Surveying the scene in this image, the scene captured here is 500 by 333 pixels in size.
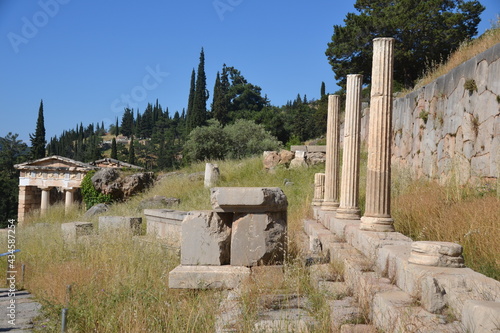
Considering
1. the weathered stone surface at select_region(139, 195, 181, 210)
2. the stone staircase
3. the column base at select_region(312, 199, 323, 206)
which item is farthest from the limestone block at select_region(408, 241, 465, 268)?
the weathered stone surface at select_region(139, 195, 181, 210)

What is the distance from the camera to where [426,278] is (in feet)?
10.2

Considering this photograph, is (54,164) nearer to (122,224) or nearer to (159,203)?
(159,203)

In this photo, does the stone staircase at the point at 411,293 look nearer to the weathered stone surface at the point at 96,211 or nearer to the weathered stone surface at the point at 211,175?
the weathered stone surface at the point at 211,175

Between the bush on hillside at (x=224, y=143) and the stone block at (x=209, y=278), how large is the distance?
2161 centimetres

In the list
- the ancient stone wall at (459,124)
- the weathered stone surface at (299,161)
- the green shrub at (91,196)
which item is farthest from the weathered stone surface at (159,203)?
the ancient stone wall at (459,124)

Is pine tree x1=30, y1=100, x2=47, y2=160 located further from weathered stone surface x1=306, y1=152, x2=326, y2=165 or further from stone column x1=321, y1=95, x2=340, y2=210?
stone column x1=321, y1=95, x2=340, y2=210

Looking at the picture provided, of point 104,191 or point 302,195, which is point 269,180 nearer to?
point 302,195

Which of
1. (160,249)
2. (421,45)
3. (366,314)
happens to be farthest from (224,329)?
(421,45)

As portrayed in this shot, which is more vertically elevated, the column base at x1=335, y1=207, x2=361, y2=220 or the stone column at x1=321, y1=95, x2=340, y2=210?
the stone column at x1=321, y1=95, x2=340, y2=210

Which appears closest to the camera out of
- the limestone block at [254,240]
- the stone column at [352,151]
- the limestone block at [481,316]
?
the limestone block at [481,316]

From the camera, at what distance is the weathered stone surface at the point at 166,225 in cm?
881

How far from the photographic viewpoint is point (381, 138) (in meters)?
5.69

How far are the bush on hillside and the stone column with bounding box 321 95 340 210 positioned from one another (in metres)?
17.4

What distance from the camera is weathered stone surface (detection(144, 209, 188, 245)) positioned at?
347 inches
